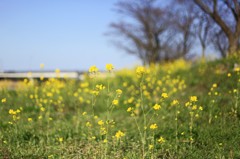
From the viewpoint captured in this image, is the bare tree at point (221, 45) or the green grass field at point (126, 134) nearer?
the green grass field at point (126, 134)

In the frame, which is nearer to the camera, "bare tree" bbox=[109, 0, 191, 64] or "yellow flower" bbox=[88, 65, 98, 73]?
"yellow flower" bbox=[88, 65, 98, 73]

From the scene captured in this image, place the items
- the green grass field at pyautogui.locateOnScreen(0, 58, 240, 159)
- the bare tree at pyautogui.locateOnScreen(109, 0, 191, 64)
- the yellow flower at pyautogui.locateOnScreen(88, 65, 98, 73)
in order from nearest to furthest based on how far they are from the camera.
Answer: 1. the yellow flower at pyautogui.locateOnScreen(88, 65, 98, 73)
2. the green grass field at pyautogui.locateOnScreen(0, 58, 240, 159)
3. the bare tree at pyautogui.locateOnScreen(109, 0, 191, 64)

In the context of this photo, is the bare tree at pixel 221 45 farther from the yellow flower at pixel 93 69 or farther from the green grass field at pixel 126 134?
the yellow flower at pixel 93 69

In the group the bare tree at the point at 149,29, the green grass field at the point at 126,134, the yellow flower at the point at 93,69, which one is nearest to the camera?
the yellow flower at the point at 93,69

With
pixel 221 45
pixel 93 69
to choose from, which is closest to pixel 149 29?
pixel 221 45

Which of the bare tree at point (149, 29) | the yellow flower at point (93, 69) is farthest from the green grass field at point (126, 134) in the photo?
the bare tree at point (149, 29)

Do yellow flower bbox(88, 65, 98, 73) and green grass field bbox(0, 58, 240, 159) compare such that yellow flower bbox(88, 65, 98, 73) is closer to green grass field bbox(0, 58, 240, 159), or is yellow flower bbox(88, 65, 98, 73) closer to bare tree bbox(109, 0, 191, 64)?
green grass field bbox(0, 58, 240, 159)

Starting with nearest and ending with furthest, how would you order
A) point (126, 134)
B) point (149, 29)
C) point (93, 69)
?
point (93, 69), point (126, 134), point (149, 29)

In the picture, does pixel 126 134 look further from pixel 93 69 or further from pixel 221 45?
pixel 221 45

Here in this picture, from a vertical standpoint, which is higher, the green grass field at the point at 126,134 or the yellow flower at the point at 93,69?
the yellow flower at the point at 93,69

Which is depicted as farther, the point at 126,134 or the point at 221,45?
the point at 221,45

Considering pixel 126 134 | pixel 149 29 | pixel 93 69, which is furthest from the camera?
pixel 149 29

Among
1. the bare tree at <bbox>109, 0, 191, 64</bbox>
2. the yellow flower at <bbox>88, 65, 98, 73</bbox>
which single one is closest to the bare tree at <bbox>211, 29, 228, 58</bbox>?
the bare tree at <bbox>109, 0, 191, 64</bbox>

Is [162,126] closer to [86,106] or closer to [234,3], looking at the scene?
[86,106]
